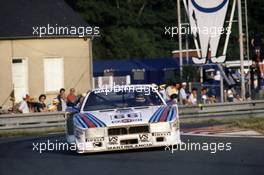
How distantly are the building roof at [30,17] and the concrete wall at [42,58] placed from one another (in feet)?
1.51

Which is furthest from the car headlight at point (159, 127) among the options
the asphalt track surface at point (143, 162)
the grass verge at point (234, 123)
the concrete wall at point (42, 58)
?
the concrete wall at point (42, 58)

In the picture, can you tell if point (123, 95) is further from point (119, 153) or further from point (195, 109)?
point (195, 109)

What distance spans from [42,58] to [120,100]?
19.5m

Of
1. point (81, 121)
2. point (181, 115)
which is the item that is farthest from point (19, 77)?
point (81, 121)

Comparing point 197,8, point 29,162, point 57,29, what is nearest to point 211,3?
point 197,8

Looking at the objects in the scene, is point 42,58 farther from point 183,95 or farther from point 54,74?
point 183,95

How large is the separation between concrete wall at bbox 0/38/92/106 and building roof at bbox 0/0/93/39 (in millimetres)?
460

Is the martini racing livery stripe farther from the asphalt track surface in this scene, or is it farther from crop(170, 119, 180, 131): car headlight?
the asphalt track surface

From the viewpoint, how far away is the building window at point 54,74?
1361 inches

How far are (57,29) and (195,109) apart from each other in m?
12.0

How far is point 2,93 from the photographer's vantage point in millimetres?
33250

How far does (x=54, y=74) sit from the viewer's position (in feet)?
114

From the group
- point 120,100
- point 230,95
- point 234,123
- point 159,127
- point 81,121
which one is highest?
point 120,100

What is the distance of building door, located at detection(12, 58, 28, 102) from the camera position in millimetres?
34000
